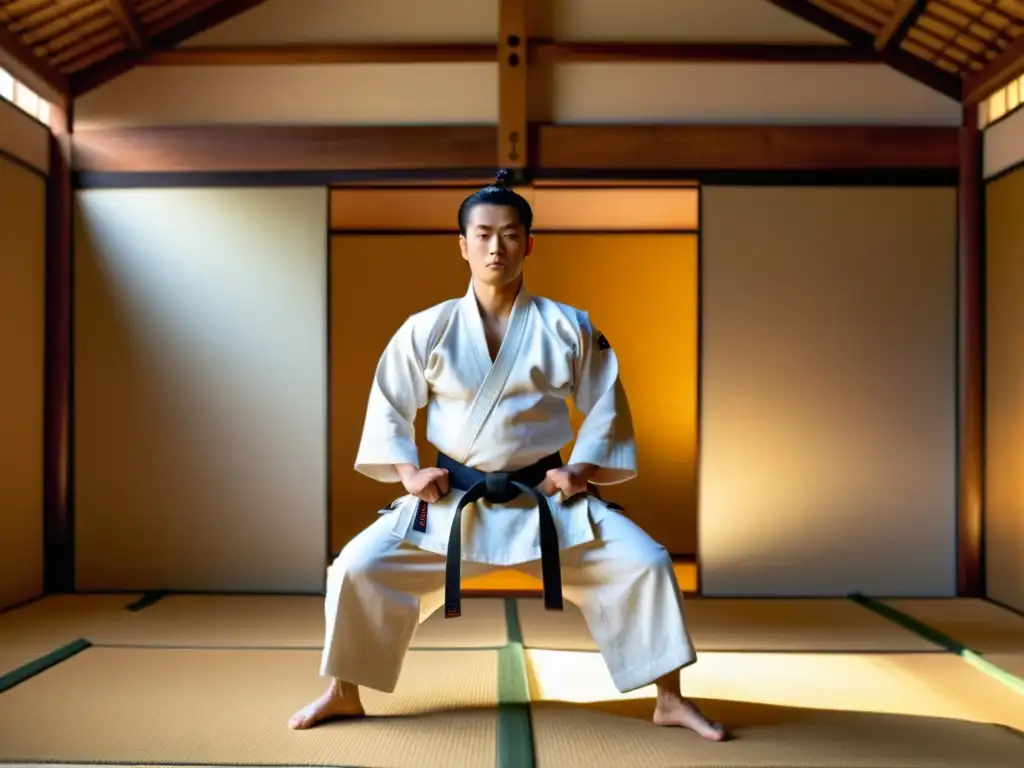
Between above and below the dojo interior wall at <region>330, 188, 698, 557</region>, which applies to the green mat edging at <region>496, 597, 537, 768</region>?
below

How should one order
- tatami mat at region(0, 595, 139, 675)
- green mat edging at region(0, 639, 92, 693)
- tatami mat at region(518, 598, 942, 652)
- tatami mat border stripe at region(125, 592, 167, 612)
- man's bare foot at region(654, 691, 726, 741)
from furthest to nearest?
tatami mat border stripe at region(125, 592, 167, 612), tatami mat at region(518, 598, 942, 652), tatami mat at region(0, 595, 139, 675), green mat edging at region(0, 639, 92, 693), man's bare foot at region(654, 691, 726, 741)

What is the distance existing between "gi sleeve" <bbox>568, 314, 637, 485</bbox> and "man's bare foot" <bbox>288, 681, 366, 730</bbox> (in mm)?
790

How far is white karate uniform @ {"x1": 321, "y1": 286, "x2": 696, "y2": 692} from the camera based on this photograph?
7.95 ft

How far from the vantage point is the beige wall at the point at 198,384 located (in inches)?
178

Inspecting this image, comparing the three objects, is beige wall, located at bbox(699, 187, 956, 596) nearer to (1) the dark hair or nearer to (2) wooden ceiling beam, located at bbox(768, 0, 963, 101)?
(2) wooden ceiling beam, located at bbox(768, 0, 963, 101)

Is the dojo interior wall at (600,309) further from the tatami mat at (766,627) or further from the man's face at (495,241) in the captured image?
the man's face at (495,241)

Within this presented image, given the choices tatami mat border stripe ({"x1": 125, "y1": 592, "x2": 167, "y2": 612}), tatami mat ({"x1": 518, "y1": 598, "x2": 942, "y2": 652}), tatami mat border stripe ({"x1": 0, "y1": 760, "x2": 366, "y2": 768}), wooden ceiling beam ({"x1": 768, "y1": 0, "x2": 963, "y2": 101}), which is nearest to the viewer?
tatami mat border stripe ({"x1": 0, "y1": 760, "x2": 366, "y2": 768})

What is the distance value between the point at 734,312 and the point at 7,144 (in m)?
3.12

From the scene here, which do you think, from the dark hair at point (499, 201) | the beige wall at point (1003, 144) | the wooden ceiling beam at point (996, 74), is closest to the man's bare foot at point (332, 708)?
the dark hair at point (499, 201)

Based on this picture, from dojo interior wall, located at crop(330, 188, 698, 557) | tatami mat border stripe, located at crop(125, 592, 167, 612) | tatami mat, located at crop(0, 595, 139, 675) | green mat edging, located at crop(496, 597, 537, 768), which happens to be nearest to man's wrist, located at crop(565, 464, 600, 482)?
green mat edging, located at crop(496, 597, 537, 768)

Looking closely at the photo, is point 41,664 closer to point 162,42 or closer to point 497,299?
point 497,299

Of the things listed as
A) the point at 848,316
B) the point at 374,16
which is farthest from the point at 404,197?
the point at 848,316

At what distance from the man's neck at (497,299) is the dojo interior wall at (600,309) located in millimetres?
3602

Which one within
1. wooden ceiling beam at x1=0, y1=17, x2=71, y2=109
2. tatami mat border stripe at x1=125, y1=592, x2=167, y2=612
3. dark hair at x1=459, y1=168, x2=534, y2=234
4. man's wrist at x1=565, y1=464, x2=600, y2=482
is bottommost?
tatami mat border stripe at x1=125, y1=592, x2=167, y2=612
